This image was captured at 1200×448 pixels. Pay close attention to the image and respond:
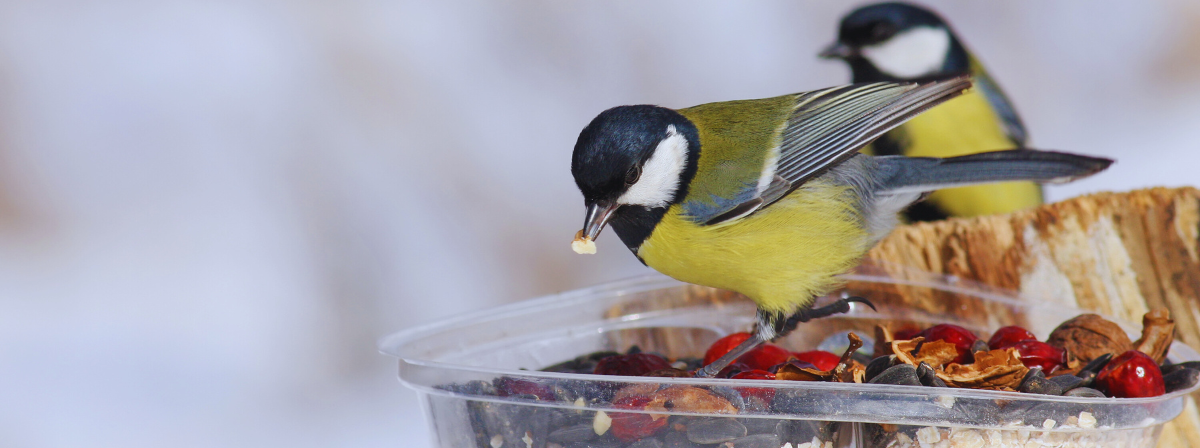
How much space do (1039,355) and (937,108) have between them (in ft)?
2.96

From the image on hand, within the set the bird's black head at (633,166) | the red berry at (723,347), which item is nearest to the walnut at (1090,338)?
the red berry at (723,347)

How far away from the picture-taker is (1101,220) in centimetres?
122

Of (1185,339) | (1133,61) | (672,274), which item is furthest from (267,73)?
(1133,61)

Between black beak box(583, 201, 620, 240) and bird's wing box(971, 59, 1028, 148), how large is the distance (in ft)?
3.92

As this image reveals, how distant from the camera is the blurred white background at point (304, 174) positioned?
1.69 meters

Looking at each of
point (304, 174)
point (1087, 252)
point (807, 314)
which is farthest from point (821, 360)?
point (304, 174)

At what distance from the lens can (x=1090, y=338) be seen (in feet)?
3.12

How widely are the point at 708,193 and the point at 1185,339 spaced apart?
2.37 ft

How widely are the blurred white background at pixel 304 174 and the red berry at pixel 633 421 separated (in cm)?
118

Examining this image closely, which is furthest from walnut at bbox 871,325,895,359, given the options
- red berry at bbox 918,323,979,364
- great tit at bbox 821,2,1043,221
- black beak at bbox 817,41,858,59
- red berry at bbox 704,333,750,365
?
black beak at bbox 817,41,858,59

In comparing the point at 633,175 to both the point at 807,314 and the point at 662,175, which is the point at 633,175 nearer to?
the point at 662,175

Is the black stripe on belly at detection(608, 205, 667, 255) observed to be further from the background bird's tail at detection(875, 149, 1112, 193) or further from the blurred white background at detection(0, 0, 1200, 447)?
the blurred white background at detection(0, 0, 1200, 447)

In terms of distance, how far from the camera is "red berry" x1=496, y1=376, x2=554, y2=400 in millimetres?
749

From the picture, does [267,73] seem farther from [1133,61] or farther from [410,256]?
[1133,61]
